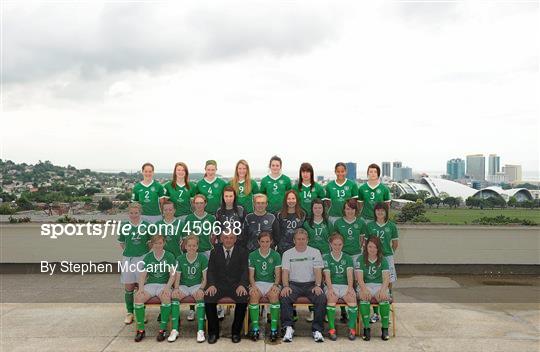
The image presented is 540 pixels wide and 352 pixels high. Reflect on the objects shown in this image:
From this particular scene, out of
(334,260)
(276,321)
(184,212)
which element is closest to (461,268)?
(334,260)

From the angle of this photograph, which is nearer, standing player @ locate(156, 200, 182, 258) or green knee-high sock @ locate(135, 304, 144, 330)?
green knee-high sock @ locate(135, 304, 144, 330)

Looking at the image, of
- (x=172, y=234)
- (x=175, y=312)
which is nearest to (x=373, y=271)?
(x=175, y=312)

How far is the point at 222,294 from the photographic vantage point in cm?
550

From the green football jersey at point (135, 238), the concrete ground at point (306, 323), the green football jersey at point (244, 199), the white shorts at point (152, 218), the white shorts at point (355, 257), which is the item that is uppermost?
the green football jersey at point (244, 199)

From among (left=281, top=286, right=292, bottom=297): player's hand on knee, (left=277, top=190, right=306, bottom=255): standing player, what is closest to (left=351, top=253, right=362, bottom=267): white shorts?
(left=277, top=190, right=306, bottom=255): standing player

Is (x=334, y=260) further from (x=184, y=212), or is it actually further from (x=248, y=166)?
(x=184, y=212)

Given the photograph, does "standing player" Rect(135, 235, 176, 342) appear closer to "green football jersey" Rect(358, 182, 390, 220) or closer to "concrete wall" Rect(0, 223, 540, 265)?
"green football jersey" Rect(358, 182, 390, 220)

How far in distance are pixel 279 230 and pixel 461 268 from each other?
5.45m

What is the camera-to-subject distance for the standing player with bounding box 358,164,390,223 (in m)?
6.08

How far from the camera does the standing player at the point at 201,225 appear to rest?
5.68 m

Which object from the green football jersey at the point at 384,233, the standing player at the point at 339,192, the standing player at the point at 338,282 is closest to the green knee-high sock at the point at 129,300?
the standing player at the point at 338,282

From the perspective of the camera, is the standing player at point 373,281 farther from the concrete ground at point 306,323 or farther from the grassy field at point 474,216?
the grassy field at point 474,216

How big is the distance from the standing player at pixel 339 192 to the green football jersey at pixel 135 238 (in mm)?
2414

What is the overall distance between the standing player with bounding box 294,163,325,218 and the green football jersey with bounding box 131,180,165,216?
185 centimetres
